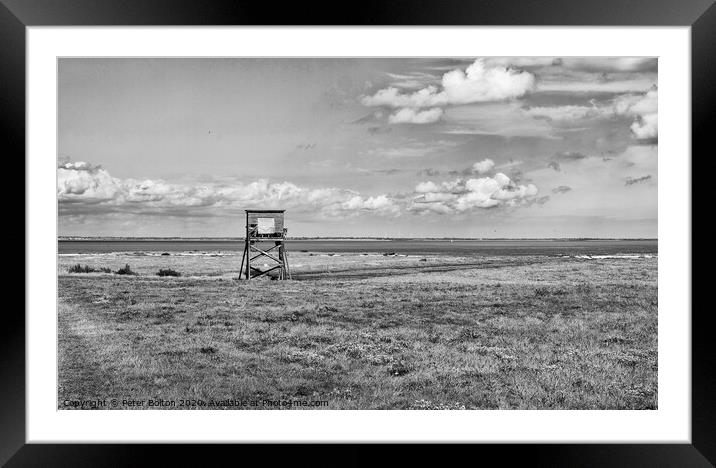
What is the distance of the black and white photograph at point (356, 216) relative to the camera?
1052 cm

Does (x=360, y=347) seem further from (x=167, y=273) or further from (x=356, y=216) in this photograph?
(x=356, y=216)

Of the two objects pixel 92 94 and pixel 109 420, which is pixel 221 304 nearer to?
pixel 109 420

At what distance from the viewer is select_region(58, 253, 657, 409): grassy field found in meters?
9.66
